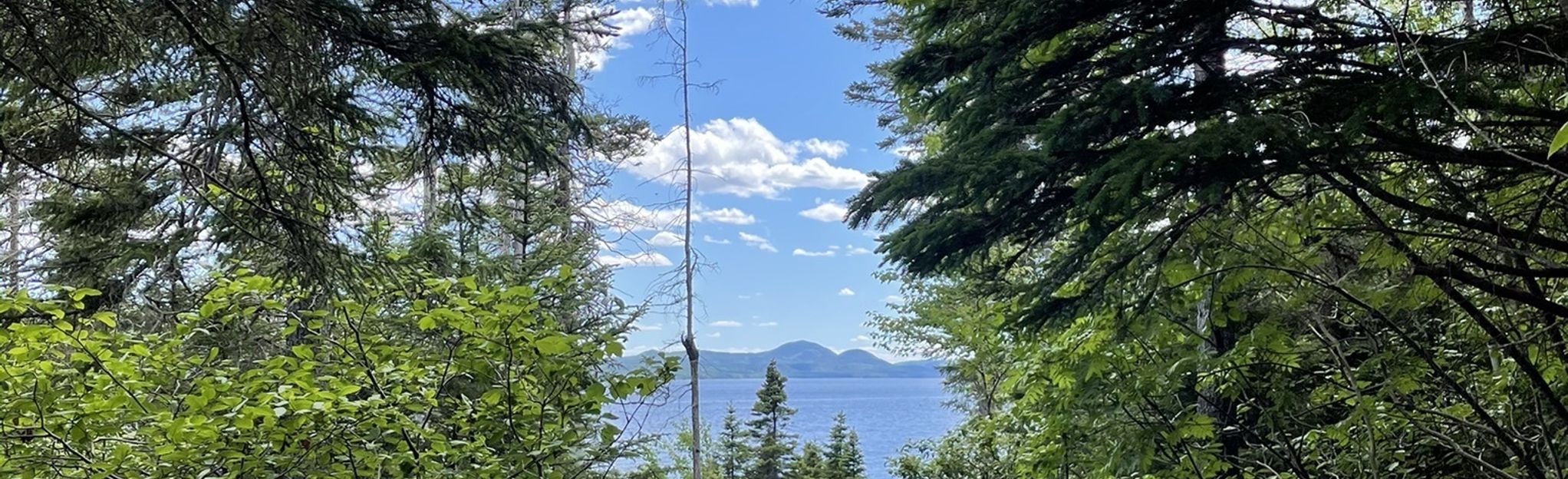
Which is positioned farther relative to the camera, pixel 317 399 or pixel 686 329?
pixel 686 329

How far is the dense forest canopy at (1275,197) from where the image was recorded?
1.99m

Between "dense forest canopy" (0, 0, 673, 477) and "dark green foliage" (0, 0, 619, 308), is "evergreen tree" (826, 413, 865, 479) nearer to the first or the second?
"dense forest canopy" (0, 0, 673, 477)

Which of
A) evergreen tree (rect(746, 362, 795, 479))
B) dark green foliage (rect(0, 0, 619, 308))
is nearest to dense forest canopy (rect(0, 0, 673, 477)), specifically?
dark green foliage (rect(0, 0, 619, 308))

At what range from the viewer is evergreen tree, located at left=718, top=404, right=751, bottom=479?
605 inches

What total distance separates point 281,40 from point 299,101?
25 cm

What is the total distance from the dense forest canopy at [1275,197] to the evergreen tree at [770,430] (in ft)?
41.0

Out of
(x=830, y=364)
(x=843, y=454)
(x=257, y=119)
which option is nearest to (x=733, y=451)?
(x=843, y=454)

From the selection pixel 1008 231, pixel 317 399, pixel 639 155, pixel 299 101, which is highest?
pixel 639 155

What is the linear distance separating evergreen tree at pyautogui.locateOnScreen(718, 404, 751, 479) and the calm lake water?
575 mm

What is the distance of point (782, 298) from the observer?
1491cm

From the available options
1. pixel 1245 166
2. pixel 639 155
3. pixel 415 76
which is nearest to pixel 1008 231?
pixel 1245 166

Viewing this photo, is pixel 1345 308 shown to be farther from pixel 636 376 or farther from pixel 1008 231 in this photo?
pixel 636 376

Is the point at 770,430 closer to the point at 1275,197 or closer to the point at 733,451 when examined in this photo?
the point at 733,451

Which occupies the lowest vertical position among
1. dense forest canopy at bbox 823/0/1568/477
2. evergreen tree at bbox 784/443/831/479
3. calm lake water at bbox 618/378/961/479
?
calm lake water at bbox 618/378/961/479
